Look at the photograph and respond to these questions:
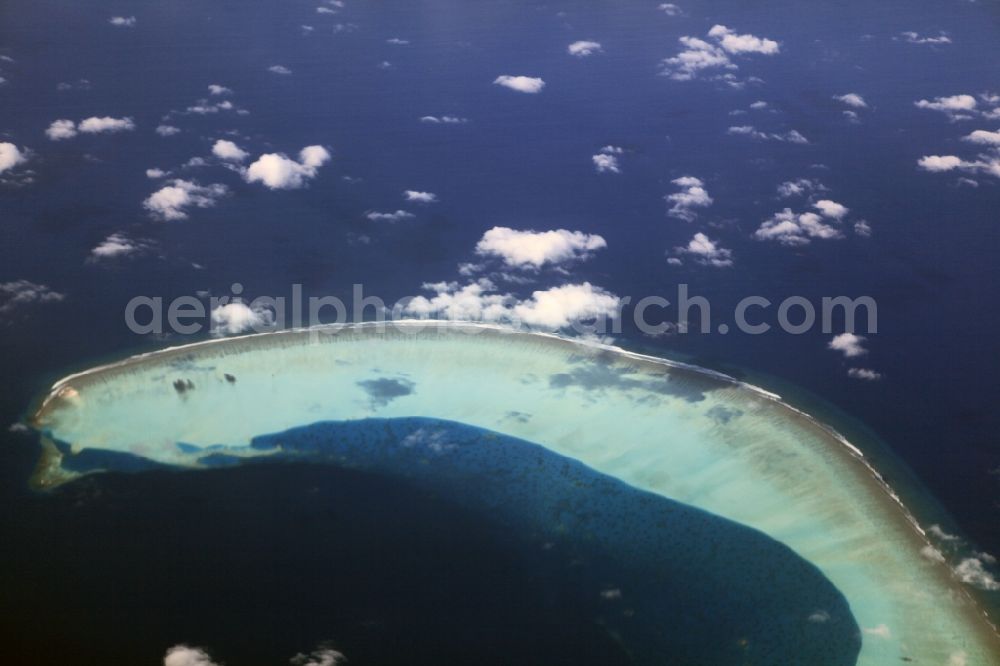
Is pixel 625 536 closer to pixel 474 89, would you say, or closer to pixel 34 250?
pixel 34 250

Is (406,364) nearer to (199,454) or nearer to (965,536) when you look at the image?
(199,454)

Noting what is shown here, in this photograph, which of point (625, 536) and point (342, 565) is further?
point (625, 536)

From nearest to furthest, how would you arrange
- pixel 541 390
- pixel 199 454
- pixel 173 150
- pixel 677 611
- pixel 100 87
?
1. pixel 677 611
2. pixel 199 454
3. pixel 541 390
4. pixel 173 150
5. pixel 100 87

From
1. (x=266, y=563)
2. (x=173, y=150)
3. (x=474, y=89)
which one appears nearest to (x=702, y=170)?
(x=474, y=89)

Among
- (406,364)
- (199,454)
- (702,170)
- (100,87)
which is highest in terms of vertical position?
(100,87)

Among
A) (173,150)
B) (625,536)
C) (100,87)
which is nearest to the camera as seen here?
(625,536)

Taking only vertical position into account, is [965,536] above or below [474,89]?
below
